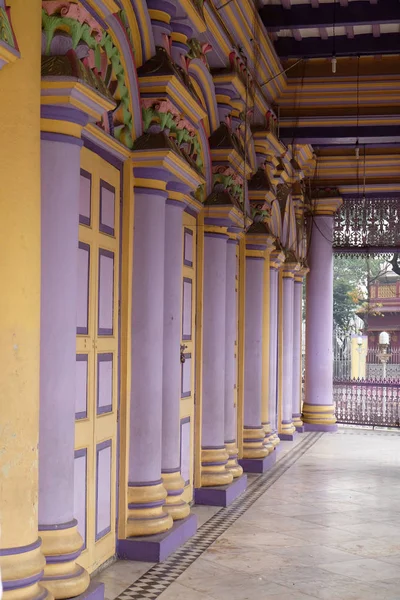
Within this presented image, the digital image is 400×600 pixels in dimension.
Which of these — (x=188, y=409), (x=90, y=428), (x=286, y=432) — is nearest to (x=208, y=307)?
(x=188, y=409)

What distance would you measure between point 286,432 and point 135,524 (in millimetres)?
7254

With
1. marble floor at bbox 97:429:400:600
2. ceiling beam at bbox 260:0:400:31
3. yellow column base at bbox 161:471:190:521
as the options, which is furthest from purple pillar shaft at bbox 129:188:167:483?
ceiling beam at bbox 260:0:400:31

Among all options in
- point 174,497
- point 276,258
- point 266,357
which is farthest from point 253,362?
point 174,497

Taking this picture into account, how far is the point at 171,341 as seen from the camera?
6.51 meters

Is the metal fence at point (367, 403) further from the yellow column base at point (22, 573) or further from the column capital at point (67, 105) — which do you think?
the yellow column base at point (22, 573)

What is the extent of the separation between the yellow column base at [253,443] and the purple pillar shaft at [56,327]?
5613mm

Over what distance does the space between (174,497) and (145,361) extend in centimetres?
116

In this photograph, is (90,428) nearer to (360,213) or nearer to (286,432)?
(286,432)

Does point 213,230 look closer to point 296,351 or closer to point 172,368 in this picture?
point 172,368

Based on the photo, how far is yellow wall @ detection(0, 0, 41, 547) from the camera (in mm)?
3629

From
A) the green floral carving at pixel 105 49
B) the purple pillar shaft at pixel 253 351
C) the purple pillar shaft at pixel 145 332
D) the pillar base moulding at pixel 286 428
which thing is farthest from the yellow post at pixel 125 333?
the pillar base moulding at pixel 286 428

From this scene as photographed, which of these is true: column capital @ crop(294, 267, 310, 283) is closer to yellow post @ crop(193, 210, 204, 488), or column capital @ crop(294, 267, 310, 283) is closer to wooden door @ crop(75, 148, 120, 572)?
yellow post @ crop(193, 210, 204, 488)

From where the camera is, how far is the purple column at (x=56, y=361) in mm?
4289

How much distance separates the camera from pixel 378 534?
6914 millimetres
